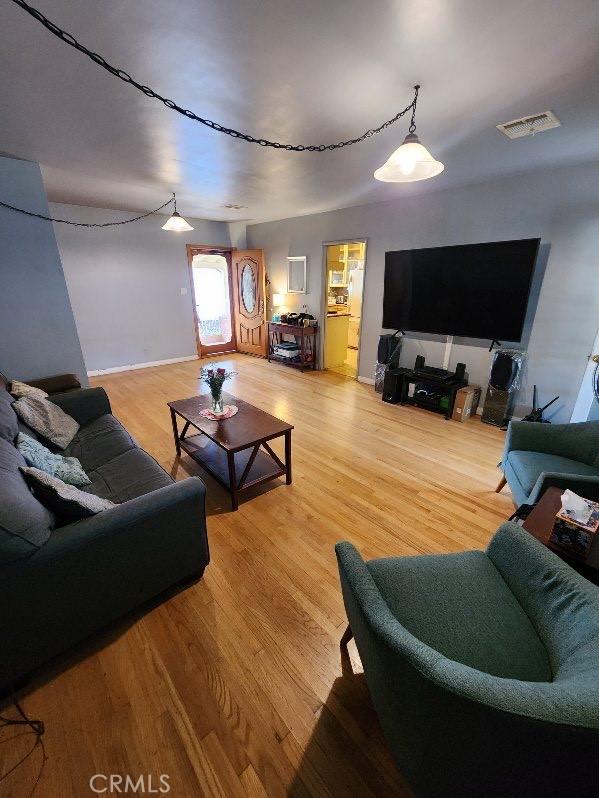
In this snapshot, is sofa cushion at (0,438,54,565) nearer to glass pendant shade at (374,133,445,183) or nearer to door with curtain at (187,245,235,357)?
glass pendant shade at (374,133,445,183)

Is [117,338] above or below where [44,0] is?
below

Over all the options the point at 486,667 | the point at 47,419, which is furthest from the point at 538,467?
the point at 47,419

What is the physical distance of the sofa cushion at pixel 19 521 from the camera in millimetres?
1055

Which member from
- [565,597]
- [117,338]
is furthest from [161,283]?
[565,597]

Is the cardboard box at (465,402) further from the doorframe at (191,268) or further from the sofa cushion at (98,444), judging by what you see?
the doorframe at (191,268)

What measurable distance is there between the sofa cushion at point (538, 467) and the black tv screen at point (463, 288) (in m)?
1.66

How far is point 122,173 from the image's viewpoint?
3.14 meters

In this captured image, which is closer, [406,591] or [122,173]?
[406,591]

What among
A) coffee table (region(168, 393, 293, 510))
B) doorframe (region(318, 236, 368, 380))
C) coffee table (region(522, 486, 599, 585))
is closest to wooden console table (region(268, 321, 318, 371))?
doorframe (region(318, 236, 368, 380))

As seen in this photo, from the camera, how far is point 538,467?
6.34ft

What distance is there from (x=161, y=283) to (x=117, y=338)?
1.23m

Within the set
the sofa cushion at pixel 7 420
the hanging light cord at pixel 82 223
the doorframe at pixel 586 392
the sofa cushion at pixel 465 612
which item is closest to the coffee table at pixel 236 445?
the sofa cushion at pixel 7 420

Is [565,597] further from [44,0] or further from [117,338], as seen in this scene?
[117,338]

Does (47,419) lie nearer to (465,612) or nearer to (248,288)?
(465,612)
